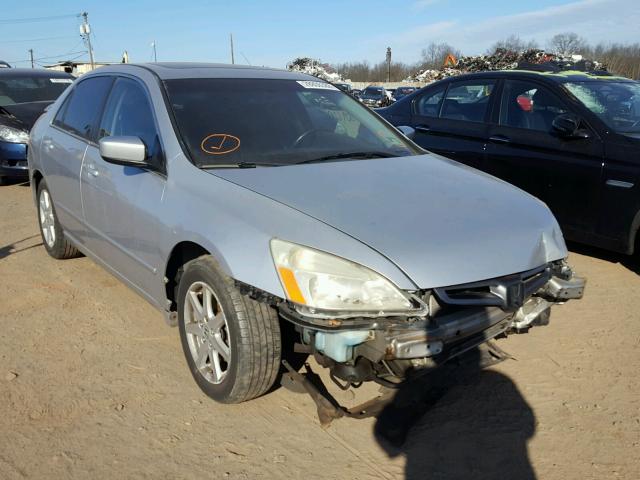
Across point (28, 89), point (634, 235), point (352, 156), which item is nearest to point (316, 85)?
point (352, 156)

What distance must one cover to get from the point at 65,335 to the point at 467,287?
8.58 feet

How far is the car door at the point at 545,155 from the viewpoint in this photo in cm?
488

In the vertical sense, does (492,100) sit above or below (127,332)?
above

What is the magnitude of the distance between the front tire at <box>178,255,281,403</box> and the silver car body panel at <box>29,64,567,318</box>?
151mm

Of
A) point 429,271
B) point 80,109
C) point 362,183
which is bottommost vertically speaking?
point 429,271

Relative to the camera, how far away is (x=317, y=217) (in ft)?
8.34

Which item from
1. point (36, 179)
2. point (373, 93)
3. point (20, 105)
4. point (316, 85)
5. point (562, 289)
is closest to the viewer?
point (562, 289)

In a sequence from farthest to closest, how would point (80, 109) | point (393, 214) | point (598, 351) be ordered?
point (80, 109)
point (598, 351)
point (393, 214)

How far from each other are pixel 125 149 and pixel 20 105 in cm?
707

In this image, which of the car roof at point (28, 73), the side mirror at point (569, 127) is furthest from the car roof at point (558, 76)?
the car roof at point (28, 73)

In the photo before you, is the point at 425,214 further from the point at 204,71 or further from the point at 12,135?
the point at 12,135

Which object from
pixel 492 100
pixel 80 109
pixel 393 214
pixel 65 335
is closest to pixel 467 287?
pixel 393 214

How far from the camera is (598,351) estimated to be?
3.61 m

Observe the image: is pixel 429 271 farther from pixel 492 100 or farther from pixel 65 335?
pixel 492 100
